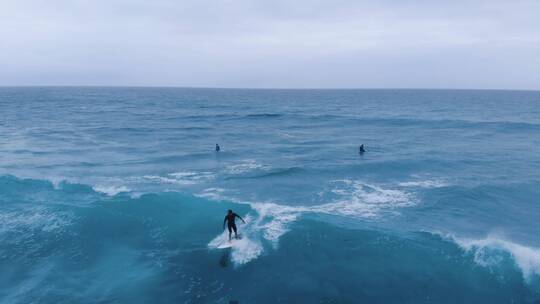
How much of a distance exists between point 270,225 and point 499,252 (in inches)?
549

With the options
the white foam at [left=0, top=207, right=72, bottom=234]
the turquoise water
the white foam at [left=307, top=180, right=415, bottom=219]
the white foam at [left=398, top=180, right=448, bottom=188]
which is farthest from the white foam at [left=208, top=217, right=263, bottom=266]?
the white foam at [left=398, top=180, right=448, bottom=188]

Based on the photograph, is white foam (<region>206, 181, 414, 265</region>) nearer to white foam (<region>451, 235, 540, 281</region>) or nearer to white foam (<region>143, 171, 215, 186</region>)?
white foam (<region>143, 171, 215, 186</region>)

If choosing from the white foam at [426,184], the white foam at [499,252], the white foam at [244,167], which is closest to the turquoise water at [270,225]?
the white foam at [499,252]

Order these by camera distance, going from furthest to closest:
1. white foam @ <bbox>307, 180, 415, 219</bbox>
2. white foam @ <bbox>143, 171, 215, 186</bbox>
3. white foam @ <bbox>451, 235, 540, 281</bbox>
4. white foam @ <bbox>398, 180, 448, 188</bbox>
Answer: white foam @ <bbox>143, 171, 215, 186</bbox>, white foam @ <bbox>398, 180, 448, 188</bbox>, white foam @ <bbox>307, 180, 415, 219</bbox>, white foam @ <bbox>451, 235, 540, 281</bbox>

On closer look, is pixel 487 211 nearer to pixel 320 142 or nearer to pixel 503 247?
pixel 503 247

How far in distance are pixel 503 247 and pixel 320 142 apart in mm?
39699

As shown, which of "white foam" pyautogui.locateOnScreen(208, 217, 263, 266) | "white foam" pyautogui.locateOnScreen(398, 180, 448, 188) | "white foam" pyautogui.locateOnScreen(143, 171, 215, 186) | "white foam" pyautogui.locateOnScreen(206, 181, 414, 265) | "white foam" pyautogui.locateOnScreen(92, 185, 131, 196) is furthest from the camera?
"white foam" pyautogui.locateOnScreen(143, 171, 215, 186)

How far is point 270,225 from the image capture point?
26.6 metres

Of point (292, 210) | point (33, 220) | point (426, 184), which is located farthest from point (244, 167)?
point (33, 220)

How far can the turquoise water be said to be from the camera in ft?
65.1

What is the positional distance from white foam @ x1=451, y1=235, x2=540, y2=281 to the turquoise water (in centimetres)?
11

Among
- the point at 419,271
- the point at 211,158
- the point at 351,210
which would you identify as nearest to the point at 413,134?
the point at 211,158

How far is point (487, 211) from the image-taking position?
3039 cm

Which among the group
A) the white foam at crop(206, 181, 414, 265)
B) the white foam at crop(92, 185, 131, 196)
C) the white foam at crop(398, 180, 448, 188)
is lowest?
the white foam at crop(206, 181, 414, 265)
